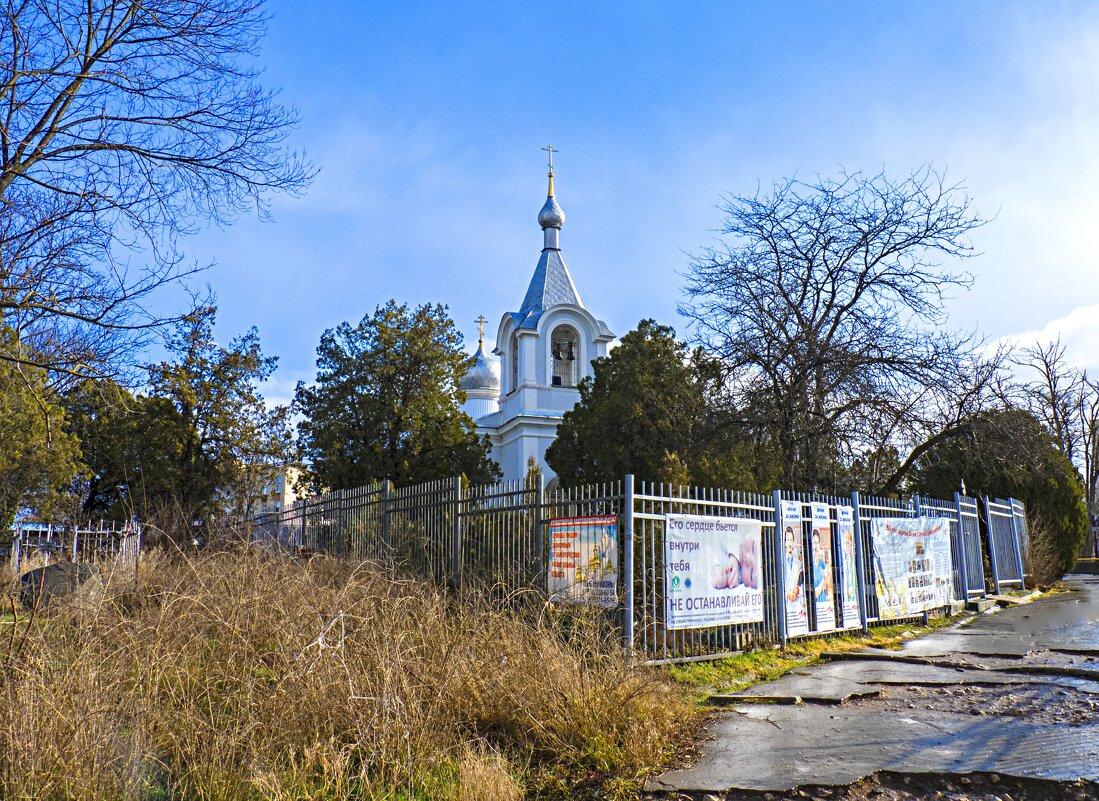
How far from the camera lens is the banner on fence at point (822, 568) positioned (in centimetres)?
1067

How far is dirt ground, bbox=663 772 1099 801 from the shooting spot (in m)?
4.90

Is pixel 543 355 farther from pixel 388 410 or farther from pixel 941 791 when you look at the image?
pixel 941 791

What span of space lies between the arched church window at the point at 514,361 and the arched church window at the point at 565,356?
1615mm

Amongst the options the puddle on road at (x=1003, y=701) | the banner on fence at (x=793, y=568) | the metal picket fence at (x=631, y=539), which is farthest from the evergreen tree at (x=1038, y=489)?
the puddle on road at (x=1003, y=701)

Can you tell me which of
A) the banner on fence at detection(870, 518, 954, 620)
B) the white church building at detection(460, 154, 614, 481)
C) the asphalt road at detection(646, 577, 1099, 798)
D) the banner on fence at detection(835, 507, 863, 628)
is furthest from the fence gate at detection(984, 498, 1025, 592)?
the white church building at detection(460, 154, 614, 481)

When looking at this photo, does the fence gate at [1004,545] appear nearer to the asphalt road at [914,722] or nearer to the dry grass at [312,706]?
the asphalt road at [914,722]

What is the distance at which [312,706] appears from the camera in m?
5.19

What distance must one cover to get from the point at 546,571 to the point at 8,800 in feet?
18.6

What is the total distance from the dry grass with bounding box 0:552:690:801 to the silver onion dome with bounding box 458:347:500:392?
1709 inches

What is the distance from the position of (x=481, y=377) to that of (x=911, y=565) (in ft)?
128

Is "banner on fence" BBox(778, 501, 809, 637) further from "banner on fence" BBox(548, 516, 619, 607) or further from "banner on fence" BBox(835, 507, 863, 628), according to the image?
"banner on fence" BBox(548, 516, 619, 607)

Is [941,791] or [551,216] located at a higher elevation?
[551,216]

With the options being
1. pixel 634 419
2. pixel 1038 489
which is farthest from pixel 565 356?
pixel 1038 489

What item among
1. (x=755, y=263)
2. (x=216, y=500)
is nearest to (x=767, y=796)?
(x=755, y=263)
